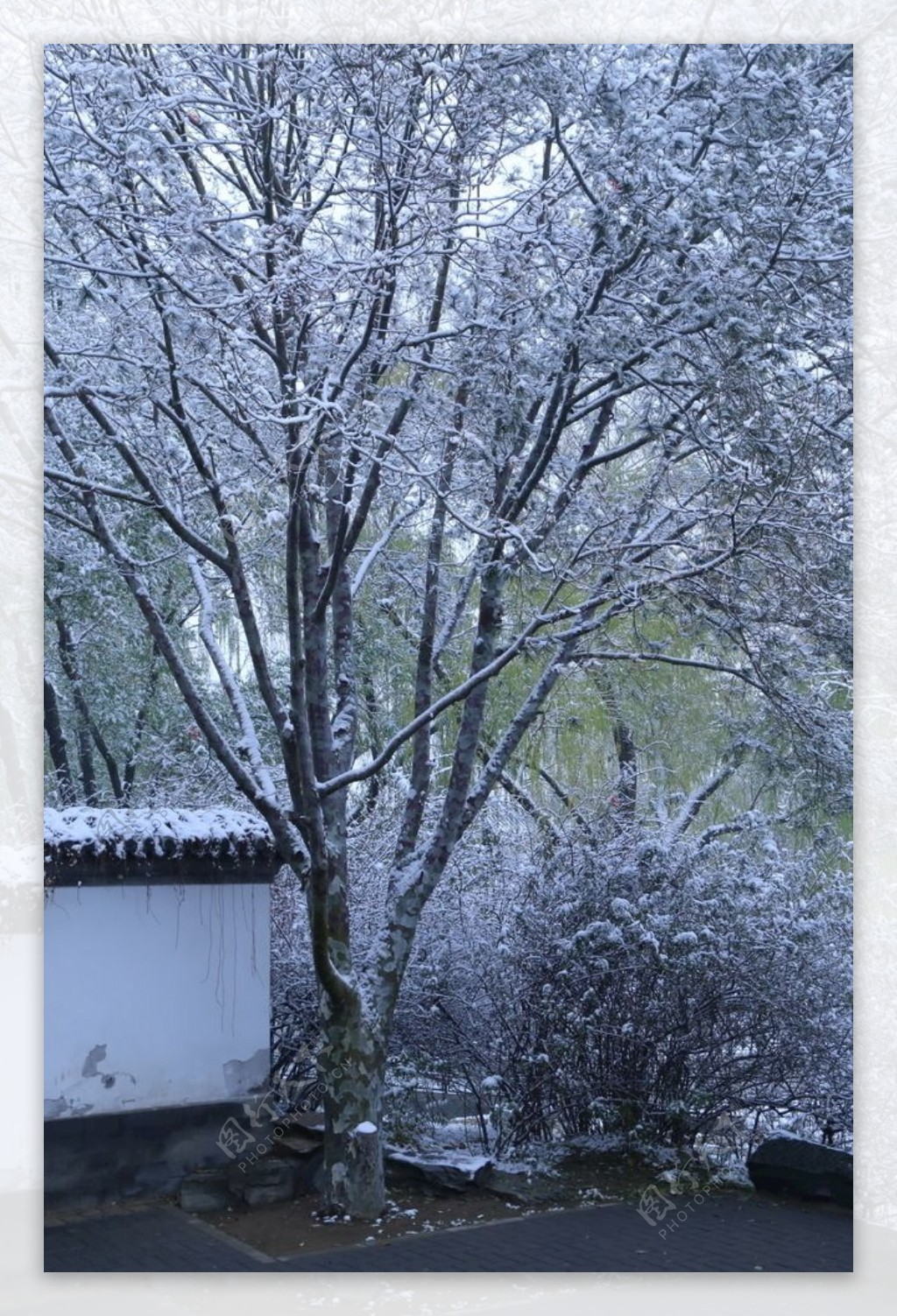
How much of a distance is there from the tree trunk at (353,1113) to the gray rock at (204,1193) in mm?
345

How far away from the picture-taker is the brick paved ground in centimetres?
405

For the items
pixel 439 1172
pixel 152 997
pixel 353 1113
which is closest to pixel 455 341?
pixel 152 997

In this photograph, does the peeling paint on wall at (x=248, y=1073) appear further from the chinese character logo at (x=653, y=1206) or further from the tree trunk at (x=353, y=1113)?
the chinese character logo at (x=653, y=1206)

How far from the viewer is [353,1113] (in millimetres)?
4488

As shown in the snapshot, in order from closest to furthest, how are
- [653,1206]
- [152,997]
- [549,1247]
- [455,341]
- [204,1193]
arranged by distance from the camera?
[549,1247]
[653,1206]
[204,1193]
[455,341]
[152,997]

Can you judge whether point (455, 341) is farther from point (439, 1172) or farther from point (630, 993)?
point (439, 1172)

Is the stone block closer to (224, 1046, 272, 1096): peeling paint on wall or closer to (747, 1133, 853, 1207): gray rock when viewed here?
(224, 1046, 272, 1096): peeling paint on wall

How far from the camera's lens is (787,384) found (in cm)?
431

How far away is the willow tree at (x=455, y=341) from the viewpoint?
13.9 ft

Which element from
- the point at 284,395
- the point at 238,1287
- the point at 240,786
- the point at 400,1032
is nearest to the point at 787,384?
the point at 284,395

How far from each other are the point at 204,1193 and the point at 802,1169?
2013mm

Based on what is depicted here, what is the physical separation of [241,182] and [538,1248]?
361cm

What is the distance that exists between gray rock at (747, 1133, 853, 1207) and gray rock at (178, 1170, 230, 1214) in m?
1.81

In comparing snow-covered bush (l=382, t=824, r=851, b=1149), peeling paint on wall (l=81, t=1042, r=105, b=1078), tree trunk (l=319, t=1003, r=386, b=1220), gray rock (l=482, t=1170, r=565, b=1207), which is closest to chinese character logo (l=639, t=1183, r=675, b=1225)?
gray rock (l=482, t=1170, r=565, b=1207)
